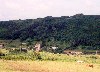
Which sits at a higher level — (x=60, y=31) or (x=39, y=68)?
(x=39, y=68)

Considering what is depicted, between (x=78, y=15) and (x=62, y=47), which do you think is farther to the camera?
(x=78, y=15)

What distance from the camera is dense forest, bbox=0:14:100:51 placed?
454 ft

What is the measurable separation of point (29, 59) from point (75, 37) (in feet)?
253

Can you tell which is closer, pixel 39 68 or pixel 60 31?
pixel 39 68

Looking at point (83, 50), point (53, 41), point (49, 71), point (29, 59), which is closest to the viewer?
point (49, 71)

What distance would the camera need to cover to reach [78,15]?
183 m

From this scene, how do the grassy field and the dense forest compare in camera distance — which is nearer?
the grassy field

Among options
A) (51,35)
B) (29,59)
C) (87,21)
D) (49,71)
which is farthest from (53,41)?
(49,71)

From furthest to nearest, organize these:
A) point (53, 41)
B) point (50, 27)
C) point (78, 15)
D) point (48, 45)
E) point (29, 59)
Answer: point (78, 15) → point (50, 27) → point (53, 41) → point (48, 45) → point (29, 59)

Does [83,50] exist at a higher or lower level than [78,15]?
lower

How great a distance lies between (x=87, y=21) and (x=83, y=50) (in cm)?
4481

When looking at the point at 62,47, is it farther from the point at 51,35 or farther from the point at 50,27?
the point at 50,27

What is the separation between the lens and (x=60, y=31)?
156 metres

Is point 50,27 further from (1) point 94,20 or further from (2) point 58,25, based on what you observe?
(1) point 94,20
